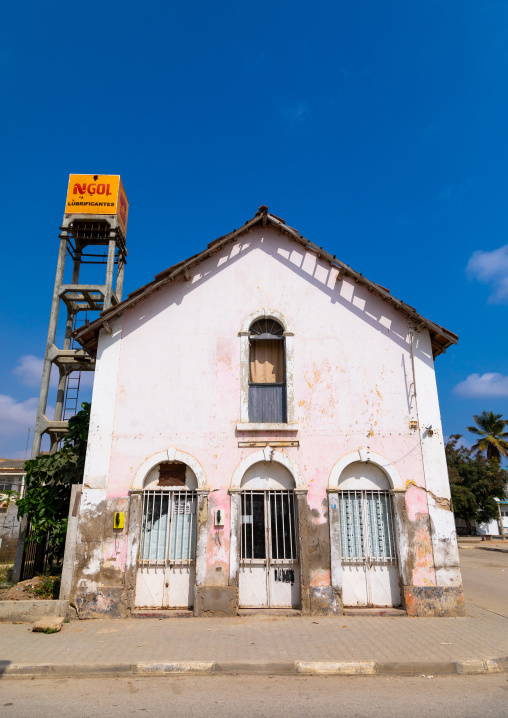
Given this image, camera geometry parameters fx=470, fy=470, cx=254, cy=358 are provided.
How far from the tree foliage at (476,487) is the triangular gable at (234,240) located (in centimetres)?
3097

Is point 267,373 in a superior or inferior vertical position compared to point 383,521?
superior

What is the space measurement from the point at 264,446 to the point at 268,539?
6.24ft

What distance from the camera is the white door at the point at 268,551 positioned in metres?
9.51

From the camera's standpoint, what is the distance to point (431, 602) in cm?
929

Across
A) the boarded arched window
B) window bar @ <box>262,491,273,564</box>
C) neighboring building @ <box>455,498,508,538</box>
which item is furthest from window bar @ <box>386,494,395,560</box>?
neighboring building @ <box>455,498,508,538</box>

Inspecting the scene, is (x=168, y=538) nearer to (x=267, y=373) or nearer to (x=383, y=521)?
(x=267, y=373)

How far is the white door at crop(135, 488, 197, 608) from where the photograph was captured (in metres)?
9.53

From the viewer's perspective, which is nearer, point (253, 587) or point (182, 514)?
point (253, 587)

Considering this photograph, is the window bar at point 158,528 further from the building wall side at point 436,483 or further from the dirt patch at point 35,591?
the building wall side at point 436,483

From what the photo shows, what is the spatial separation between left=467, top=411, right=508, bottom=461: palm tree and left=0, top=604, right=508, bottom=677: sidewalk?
43.5 m

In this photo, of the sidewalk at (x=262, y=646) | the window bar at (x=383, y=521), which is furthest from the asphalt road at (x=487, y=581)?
the window bar at (x=383, y=521)

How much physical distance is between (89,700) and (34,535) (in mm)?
7139

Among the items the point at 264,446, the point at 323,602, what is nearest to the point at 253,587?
the point at 323,602

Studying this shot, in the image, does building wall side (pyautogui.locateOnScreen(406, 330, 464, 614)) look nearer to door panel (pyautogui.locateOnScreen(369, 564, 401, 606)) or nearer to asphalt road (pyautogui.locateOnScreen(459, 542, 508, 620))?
door panel (pyautogui.locateOnScreen(369, 564, 401, 606))
